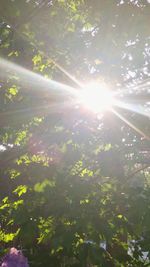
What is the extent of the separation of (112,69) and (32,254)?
2.64 metres

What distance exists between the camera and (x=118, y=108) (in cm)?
470

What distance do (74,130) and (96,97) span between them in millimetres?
616

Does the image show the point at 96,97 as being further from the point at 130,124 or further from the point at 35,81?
the point at 35,81

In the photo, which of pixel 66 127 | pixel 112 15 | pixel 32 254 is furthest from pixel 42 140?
pixel 112 15

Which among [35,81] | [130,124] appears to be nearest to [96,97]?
[130,124]

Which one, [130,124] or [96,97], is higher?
[96,97]

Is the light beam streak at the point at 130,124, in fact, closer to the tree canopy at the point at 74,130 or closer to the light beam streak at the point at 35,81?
the tree canopy at the point at 74,130

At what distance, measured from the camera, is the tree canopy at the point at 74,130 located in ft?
12.0

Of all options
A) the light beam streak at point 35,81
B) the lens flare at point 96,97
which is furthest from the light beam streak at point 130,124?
the light beam streak at point 35,81

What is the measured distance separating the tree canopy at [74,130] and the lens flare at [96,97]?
7cm

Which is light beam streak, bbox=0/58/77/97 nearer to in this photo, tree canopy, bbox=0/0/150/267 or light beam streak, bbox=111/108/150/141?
tree canopy, bbox=0/0/150/267

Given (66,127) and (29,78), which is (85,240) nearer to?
(66,127)

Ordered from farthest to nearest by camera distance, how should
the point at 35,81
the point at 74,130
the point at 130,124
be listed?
the point at 35,81 < the point at 130,124 < the point at 74,130

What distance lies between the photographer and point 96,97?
4.78 m
